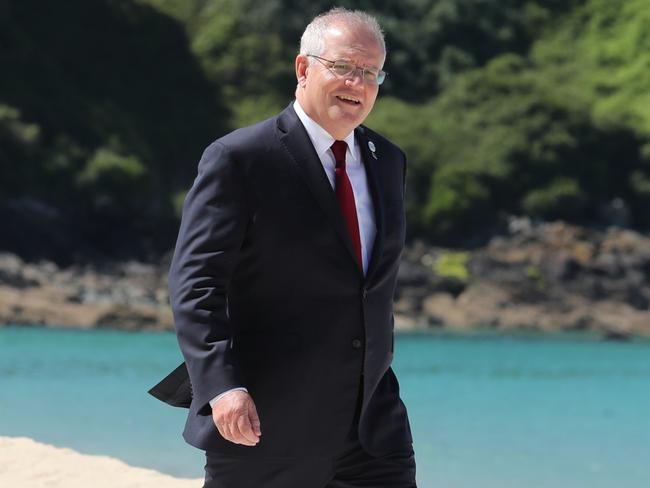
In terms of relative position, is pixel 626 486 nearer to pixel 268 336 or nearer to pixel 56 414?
pixel 56 414

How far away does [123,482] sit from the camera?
268 inches

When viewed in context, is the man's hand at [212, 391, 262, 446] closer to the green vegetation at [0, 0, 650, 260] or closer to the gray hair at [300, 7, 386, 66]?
the gray hair at [300, 7, 386, 66]

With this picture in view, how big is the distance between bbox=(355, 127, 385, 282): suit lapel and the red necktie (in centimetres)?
4

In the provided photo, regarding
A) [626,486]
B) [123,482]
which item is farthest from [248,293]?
[626,486]

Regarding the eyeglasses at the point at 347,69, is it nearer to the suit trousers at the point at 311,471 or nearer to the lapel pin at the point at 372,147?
the lapel pin at the point at 372,147

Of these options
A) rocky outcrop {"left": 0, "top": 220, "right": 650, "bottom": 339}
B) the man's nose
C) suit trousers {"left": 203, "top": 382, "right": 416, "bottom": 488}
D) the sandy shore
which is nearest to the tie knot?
the man's nose

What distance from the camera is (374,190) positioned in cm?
264

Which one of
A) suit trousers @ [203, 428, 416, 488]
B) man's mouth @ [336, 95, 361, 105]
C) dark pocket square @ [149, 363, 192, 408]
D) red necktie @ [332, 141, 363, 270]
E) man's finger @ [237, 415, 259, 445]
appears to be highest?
man's mouth @ [336, 95, 361, 105]

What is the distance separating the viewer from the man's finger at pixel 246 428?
2.35m

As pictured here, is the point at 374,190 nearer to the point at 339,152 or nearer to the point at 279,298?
the point at 339,152

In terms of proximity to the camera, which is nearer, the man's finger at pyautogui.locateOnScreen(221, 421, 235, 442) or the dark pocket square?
the man's finger at pyautogui.locateOnScreen(221, 421, 235, 442)

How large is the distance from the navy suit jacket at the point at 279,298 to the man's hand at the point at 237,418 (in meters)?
0.07

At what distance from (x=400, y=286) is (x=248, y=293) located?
34005mm

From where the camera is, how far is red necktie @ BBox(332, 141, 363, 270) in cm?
254
